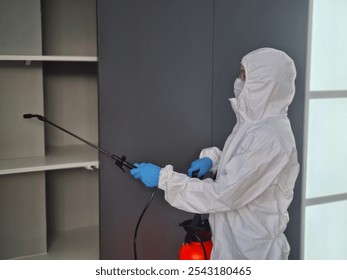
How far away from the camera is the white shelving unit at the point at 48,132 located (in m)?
2.08

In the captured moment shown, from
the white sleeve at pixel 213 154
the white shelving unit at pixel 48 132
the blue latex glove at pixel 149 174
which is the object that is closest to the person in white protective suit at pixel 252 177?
the blue latex glove at pixel 149 174

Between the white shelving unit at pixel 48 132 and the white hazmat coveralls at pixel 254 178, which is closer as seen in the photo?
the white hazmat coveralls at pixel 254 178

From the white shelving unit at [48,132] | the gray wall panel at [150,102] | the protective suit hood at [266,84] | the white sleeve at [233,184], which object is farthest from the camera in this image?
the white shelving unit at [48,132]

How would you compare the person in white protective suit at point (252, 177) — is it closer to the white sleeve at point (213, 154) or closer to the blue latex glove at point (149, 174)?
the blue latex glove at point (149, 174)

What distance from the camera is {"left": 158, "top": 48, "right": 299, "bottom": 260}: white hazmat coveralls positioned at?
1759 millimetres

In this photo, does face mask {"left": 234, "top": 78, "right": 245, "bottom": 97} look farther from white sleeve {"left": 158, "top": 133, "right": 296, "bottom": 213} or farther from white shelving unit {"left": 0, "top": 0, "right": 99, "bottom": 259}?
white shelving unit {"left": 0, "top": 0, "right": 99, "bottom": 259}

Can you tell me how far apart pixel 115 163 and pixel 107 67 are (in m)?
0.42

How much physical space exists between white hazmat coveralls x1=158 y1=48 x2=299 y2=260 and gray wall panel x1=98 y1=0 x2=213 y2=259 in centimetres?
27

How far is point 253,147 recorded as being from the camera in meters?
1.78

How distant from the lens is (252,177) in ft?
5.71
